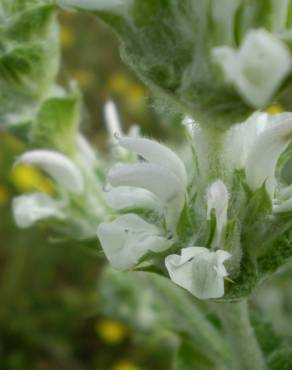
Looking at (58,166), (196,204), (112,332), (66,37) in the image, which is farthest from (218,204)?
(66,37)

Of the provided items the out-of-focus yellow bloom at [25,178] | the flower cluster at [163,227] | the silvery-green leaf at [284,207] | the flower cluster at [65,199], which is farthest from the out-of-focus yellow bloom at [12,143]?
the silvery-green leaf at [284,207]

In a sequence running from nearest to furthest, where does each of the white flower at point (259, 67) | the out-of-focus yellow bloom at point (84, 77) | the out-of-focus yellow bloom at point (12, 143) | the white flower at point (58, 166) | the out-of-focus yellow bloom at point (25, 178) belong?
the white flower at point (259, 67)
the white flower at point (58, 166)
the out-of-focus yellow bloom at point (12, 143)
the out-of-focus yellow bloom at point (25, 178)
the out-of-focus yellow bloom at point (84, 77)

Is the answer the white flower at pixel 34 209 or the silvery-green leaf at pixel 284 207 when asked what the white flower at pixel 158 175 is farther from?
the white flower at pixel 34 209

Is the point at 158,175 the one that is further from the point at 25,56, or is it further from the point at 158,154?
the point at 25,56

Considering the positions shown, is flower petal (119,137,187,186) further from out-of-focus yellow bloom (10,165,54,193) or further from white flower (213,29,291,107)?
out-of-focus yellow bloom (10,165,54,193)

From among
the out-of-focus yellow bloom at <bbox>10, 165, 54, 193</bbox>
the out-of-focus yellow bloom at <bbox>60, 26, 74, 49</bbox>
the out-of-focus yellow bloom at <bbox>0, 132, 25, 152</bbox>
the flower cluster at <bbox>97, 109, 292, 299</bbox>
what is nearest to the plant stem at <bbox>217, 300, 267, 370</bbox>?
the flower cluster at <bbox>97, 109, 292, 299</bbox>

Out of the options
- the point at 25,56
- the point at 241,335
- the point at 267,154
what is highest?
the point at 25,56
